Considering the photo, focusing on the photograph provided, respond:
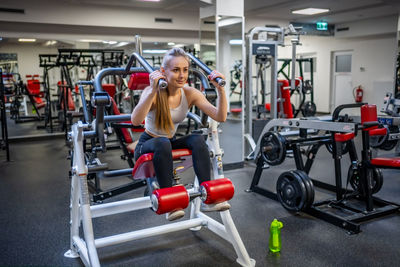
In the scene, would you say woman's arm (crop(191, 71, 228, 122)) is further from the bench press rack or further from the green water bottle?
the green water bottle

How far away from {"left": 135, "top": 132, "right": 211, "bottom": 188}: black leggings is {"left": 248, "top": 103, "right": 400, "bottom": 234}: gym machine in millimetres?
1047

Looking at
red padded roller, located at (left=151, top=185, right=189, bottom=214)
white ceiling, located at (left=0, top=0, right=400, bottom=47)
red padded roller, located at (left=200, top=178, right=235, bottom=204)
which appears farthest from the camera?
white ceiling, located at (left=0, top=0, right=400, bottom=47)

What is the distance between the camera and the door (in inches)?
375

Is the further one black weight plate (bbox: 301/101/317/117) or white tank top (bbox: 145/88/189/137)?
black weight plate (bbox: 301/101/317/117)

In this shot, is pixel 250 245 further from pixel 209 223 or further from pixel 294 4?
pixel 294 4

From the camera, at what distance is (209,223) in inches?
90.4

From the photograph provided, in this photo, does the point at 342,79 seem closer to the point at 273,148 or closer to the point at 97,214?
the point at 273,148

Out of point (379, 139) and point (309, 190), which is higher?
→ point (379, 139)

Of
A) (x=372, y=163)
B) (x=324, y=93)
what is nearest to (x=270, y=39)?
(x=372, y=163)

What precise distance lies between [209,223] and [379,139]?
2106 mm

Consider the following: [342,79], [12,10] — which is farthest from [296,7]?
[12,10]

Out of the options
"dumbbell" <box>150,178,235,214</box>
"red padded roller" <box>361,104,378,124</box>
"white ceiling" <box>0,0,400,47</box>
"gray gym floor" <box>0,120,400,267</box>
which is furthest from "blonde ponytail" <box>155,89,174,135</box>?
"white ceiling" <box>0,0,400,47</box>

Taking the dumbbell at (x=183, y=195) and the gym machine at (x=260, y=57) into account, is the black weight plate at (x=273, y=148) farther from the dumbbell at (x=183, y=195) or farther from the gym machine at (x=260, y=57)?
the gym machine at (x=260, y=57)

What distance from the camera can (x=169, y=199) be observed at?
168 centimetres
